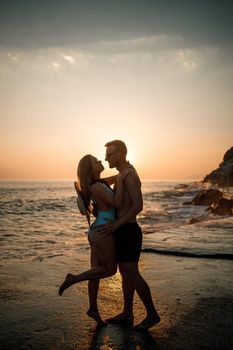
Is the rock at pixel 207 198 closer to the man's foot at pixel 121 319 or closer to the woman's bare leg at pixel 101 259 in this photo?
the man's foot at pixel 121 319

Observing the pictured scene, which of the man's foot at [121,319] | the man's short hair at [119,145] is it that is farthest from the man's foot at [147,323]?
the man's short hair at [119,145]

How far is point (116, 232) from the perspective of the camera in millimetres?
3260

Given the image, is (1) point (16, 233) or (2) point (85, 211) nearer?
(2) point (85, 211)

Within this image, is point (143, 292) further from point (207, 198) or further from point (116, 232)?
point (207, 198)

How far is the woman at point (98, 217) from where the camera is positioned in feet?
10.6

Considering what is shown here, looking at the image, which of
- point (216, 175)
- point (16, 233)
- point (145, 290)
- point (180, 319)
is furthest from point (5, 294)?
point (216, 175)

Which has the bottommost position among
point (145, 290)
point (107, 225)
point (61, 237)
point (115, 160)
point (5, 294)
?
point (61, 237)

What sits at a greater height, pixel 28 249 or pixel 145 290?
pixel 145 290

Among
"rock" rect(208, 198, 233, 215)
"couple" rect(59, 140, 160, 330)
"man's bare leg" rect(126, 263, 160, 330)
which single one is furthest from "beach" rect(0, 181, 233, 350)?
"rock" rect(208, 198, 233, 215)

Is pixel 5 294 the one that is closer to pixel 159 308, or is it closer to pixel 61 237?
pixel 159 308

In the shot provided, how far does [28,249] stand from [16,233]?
373 centimetres

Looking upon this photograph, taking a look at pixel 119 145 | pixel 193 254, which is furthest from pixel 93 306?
pixel 193 254

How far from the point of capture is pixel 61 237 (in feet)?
39.3

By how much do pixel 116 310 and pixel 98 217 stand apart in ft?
3.88
